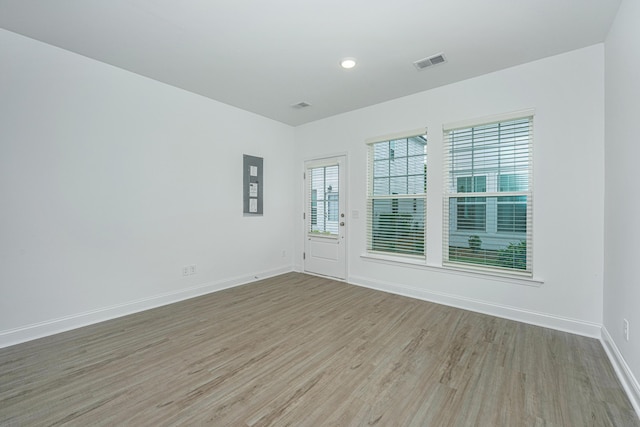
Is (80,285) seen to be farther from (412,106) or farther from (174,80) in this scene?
(412,106)

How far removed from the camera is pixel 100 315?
3.04 meters

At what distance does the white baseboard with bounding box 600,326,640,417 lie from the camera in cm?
175

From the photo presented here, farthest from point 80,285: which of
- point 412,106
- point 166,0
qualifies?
point 412,106

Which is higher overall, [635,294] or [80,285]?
[635,294]

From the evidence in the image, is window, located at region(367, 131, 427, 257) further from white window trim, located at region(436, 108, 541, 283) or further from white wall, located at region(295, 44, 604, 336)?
white window trim, located at region(436, 108, 541, 283)

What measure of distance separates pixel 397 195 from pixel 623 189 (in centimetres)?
235

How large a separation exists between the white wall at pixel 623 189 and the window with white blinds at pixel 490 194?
2.17 feet

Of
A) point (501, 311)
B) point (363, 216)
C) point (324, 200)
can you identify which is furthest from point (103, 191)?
point (501, 311)

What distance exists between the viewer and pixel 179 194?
373 cm

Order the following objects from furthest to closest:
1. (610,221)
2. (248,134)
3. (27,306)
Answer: (248,134) < (27,306) < (610,221)

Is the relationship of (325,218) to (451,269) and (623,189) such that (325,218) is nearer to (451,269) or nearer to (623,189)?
(451,269)

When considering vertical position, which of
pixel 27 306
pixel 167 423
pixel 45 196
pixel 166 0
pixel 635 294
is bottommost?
pixel 167 423

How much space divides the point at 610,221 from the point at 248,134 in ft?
15.1

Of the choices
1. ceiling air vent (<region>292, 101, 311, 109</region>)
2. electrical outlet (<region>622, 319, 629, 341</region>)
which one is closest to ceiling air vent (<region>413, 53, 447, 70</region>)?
ceiling air vent (<region>292, 101, 311, 109</region>)
